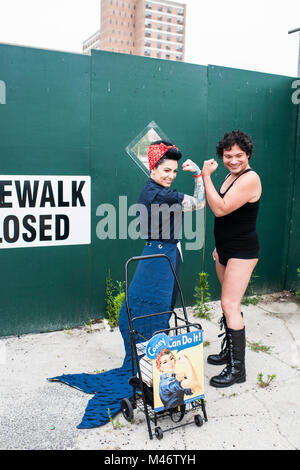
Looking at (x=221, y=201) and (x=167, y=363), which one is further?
(x=221, y=201)

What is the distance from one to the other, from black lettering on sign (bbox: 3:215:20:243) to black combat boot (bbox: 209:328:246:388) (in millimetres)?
2324

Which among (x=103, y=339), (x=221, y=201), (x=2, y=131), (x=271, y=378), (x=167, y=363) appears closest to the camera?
(x=167, y=363)

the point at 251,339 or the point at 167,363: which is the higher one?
the point at 167,363

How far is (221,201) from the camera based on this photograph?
3.15 metres

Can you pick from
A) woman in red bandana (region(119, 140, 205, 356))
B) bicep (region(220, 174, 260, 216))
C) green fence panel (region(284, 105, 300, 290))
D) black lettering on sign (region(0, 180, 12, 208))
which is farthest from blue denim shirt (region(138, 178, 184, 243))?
green fence panel (region(284, 105, 300, 290))

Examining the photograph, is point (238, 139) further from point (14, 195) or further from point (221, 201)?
point (14, 195)

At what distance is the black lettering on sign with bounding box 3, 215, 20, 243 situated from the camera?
419 cm

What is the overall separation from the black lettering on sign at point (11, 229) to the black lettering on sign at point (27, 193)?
0.17m

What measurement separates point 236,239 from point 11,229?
2283 millimetres

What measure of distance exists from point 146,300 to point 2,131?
2301 mm

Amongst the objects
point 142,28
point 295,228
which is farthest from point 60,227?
point 142,28

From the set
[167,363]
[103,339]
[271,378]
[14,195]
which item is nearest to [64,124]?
[14,195]

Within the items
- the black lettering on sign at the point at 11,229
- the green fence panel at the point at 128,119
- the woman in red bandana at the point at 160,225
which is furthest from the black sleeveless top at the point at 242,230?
the black lettering on sign at the point at 11,229

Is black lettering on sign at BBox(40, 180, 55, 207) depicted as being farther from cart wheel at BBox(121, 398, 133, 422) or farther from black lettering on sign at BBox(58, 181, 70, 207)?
cart wheel at BBox(121, 398, 133, 422)
